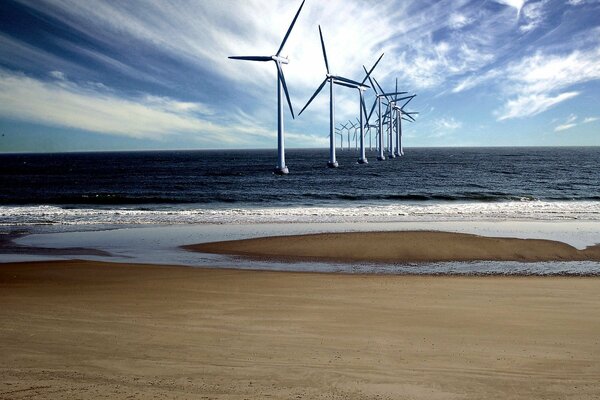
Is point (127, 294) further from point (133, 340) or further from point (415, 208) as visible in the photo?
point (415, 208)

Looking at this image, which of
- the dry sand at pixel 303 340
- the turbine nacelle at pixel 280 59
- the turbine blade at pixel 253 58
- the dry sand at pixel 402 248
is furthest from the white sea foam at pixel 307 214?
the turbine nacelle at pixel 280 59

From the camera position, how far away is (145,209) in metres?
39.6

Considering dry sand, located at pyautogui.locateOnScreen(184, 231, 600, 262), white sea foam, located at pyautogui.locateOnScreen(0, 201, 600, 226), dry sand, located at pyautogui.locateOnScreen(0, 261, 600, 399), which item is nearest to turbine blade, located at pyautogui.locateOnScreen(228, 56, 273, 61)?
white sea foam, located at pyautogui.locateOnScreen(0, 201, 600, 226)

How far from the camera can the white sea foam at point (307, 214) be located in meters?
31.6

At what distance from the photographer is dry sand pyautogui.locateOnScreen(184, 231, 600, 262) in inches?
755

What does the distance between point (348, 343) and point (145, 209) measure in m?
34.8

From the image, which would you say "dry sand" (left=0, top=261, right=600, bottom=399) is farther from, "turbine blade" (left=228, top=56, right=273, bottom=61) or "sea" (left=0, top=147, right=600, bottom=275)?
"turbine blade" (left=228, top=56, right=273, bottom=61)

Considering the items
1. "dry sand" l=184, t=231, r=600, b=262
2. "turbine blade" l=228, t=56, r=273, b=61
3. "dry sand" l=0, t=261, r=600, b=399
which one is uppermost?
→ "turbine blade" l=228, t=56, r=273, b=61

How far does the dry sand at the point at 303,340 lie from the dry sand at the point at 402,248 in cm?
523

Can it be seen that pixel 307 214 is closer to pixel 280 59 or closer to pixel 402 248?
pixel 402 248

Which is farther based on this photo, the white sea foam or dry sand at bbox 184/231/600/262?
the white sea foam

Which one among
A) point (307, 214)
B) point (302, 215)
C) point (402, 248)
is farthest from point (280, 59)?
point (402, 248)

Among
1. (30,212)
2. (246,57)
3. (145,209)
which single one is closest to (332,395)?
(145,209)

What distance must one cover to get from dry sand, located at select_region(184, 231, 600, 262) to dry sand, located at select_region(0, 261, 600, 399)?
17.1 ft
